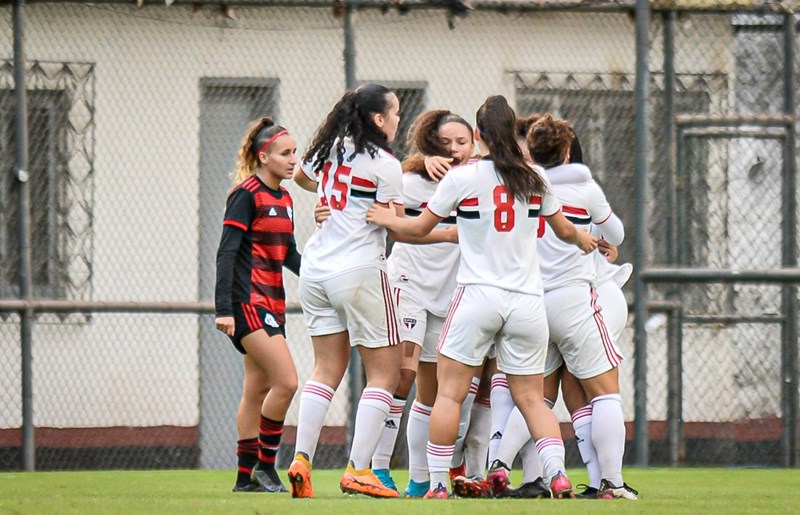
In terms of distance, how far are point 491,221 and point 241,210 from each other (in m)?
1.31

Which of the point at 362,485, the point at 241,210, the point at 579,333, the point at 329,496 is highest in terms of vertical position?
Answer: the point at 241,210

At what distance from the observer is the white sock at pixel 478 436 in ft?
22.9

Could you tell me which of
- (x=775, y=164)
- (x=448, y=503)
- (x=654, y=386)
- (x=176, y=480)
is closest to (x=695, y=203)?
(x=775, y=164)

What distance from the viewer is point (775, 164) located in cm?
1024

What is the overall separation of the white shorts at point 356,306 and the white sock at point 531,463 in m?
0.87

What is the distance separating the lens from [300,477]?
20.7 ft

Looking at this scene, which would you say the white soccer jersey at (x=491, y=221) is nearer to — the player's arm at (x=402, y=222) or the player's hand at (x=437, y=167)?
the player's arm at (x=402, y=222)

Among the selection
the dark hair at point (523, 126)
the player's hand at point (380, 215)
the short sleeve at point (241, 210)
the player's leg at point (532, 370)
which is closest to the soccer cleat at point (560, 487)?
the player's leg at point (532, 370)

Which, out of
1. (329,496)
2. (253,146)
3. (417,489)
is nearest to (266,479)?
(329,496)

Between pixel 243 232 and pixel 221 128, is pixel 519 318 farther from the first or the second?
pixel 221 128

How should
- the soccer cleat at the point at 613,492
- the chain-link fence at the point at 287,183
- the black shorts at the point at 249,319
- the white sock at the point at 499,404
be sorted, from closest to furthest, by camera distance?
the soccer cleat at the point at 613,492 → the black shorts at the point at 249,319 → the white sock at the point at 499,404 → the chain-link fence at the point at 287,183

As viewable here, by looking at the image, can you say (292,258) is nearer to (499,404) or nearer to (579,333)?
(499,404)

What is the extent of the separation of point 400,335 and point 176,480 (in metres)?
2.42

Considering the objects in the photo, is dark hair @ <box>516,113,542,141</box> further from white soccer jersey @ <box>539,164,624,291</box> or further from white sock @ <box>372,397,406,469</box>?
white sock @ <box>372,397,406,469</box>
